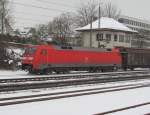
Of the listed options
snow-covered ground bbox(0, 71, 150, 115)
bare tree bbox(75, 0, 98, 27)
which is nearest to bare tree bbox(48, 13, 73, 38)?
bare tree bbox(75, 0, 98, 27)

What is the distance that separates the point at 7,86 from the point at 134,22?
146 metres

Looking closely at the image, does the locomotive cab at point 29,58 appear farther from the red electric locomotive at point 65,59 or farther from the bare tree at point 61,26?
the bare tree at point 61,26

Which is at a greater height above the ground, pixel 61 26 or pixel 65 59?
pixel 61 26

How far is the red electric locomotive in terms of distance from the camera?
31047mm

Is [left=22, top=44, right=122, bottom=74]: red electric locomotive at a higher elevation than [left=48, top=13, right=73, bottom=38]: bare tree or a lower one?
lower

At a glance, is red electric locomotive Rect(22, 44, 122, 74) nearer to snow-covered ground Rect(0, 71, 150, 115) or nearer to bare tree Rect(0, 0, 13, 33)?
snow-covered ground Rect(0, 71, 150, 115)

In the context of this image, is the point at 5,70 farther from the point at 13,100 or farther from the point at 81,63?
the point at 13,100

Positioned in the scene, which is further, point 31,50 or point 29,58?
point 31,50

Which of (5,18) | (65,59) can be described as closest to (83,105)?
(65,59)

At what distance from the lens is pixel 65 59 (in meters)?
33.0

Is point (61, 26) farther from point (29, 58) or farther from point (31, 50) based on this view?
point (29, 58)

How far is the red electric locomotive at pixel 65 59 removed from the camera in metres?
31.0

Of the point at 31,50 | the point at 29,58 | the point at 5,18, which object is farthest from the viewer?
the point at 5,18

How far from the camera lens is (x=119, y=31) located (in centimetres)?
7762
